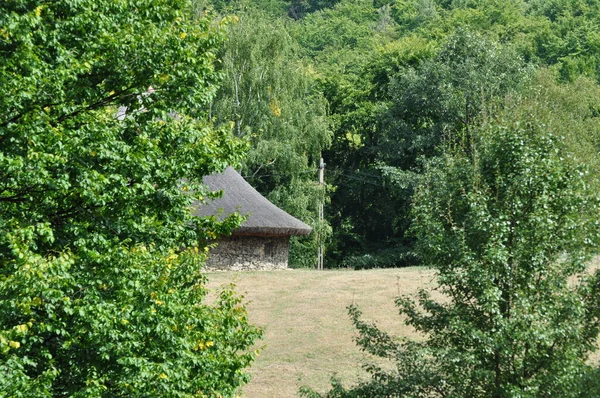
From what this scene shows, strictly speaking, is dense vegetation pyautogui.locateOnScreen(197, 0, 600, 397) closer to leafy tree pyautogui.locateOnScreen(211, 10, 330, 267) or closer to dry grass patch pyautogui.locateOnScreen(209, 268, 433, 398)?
leafy tree pyautogui.locateOnScreen(211, 10, 330, 267)

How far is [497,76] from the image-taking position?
3575 centimetres

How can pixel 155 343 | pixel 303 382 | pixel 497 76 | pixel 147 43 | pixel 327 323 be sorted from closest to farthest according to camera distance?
pixel 155 343, pixel 147 43, pixel 303 382, pixel 327 323, pixel 497 76

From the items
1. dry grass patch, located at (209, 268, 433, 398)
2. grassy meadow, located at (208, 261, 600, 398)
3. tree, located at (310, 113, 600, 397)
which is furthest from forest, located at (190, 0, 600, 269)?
tree, located at (310, 113, 600, 397)

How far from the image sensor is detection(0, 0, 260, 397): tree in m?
8.77

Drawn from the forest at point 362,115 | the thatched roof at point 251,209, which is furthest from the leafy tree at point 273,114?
the thatched roof at point 251,209

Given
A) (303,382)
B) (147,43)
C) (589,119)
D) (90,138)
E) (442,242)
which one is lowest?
(303,382)

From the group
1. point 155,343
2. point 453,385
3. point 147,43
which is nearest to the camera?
point 155,343

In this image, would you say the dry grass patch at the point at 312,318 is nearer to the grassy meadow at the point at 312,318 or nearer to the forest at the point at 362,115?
the grassy meadow at the point at 312,318

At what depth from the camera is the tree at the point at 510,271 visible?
10430 millimetres

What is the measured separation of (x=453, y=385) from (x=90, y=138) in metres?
5.41

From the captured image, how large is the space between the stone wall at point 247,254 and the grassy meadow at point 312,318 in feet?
2.70

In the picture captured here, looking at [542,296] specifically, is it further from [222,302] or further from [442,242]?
[222,302]

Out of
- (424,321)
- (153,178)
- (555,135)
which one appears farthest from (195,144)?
(555,135)

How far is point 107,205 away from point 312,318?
38.9 ft
